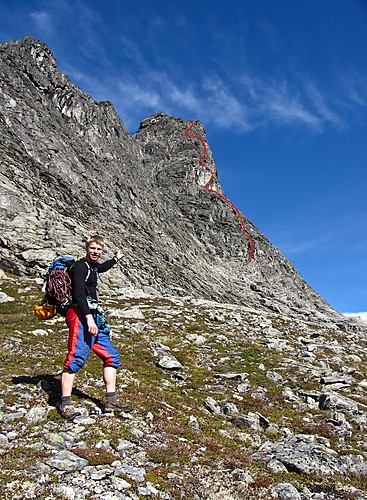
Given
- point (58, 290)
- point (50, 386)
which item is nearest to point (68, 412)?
point (50, 386)

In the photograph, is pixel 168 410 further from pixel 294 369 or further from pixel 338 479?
pixel 294 369

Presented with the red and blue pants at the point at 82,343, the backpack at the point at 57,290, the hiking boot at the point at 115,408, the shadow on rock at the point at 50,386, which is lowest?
the shadow on rock at the point at 50,386

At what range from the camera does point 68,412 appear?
809cm

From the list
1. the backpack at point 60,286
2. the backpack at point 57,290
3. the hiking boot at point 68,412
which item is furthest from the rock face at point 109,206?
the hiking boot at point 68,412

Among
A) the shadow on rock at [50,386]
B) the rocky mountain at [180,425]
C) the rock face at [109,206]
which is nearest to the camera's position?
the rocky mountain at [180,425]

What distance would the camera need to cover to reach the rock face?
41375 millimetres

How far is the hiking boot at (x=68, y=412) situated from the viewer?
8055 mm

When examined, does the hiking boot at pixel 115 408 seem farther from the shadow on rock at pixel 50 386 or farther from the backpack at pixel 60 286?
the backpack at pixel 60 286

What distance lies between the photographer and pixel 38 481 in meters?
5.55

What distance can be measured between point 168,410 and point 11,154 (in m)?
46.3

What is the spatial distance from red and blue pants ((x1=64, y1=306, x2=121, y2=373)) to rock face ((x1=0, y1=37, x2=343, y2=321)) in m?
27.7

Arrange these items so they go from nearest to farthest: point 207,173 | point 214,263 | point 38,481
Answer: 1. point 38,481
2. point 214,263
3. point 207,173

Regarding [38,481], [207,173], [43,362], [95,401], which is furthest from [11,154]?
[207,173]

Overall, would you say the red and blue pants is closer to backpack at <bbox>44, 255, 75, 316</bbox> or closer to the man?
the man
